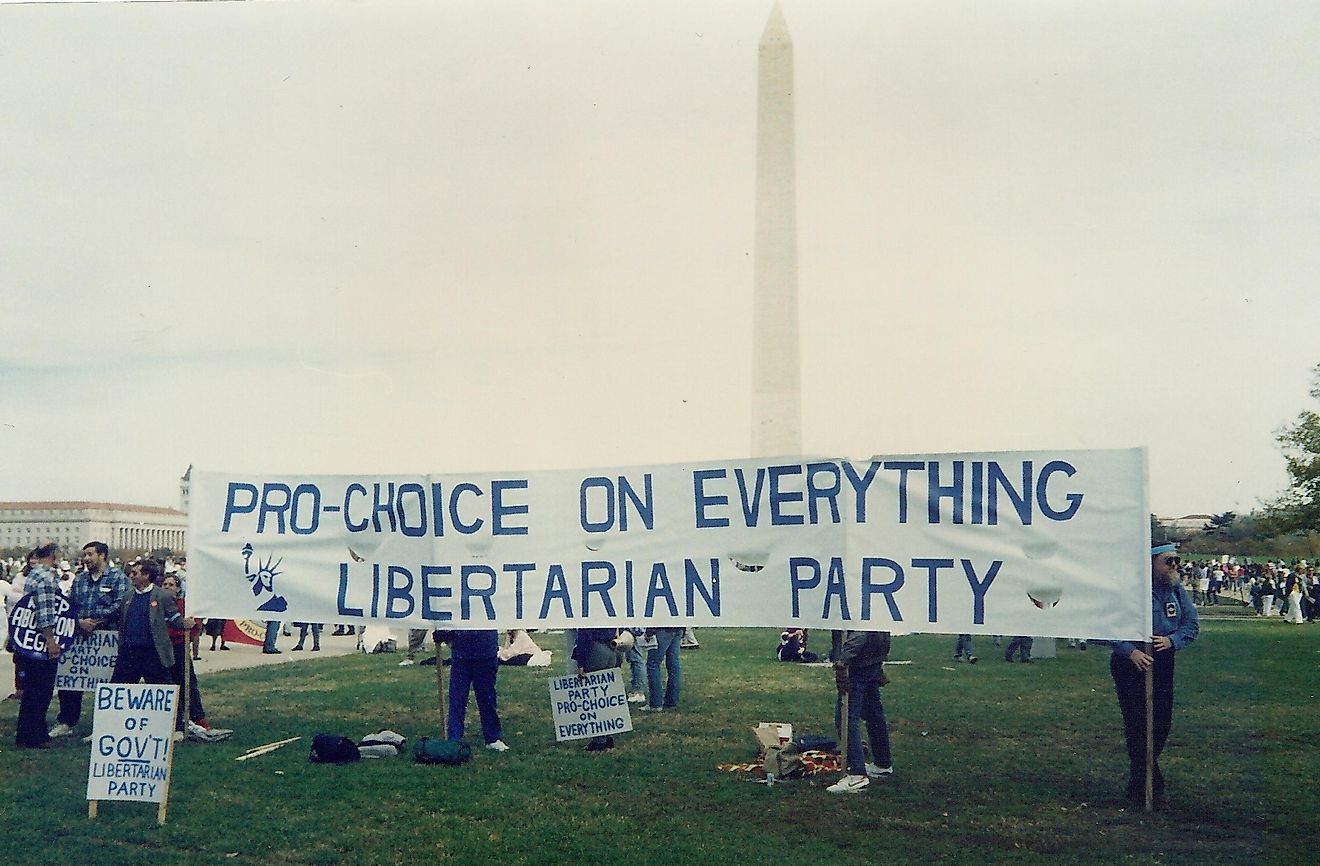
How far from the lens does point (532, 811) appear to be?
8.70 metres

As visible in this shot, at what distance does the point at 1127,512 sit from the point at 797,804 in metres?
3.25

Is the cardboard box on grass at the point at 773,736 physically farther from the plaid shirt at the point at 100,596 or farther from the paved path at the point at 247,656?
the paved path at the point at 247,656

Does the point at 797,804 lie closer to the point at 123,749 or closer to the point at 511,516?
the point at 511,516

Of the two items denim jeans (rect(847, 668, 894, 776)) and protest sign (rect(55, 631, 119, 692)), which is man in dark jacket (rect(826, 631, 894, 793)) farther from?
protest sign (rect(55, 631, 119, 692))

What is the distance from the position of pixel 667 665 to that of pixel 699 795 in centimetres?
433

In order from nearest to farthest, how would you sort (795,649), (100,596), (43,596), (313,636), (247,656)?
(43,596), (100,596), (795,649), (247,656), (313,636)

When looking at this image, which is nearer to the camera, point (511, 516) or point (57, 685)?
point (511, 516)

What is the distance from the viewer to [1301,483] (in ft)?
149

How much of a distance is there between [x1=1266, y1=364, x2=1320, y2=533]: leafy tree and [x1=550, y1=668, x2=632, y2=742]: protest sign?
38.3 metres

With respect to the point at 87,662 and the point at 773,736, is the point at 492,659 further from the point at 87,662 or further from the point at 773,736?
the point at 87,662

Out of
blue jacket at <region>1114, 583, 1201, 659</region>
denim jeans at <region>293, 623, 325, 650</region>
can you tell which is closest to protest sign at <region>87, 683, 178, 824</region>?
blue jacket at <region>1114, 583, 1201, 659</region>

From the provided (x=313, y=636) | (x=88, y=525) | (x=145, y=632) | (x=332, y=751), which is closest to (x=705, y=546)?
(x=332, y=751)

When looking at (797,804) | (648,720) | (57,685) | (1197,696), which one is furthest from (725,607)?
(1197,696)

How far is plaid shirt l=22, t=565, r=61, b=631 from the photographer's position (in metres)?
11.0
